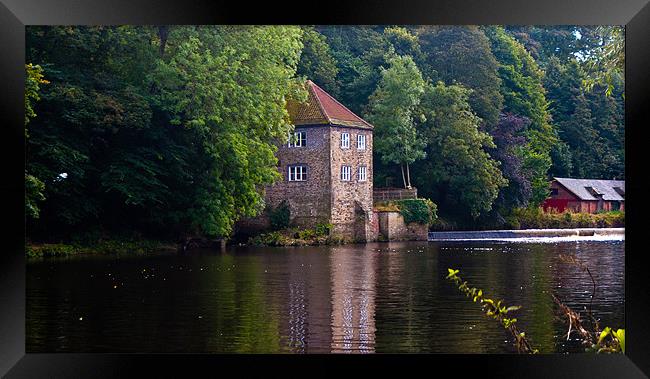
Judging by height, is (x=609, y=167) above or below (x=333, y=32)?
below

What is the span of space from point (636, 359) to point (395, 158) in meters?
31.3

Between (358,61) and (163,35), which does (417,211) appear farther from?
(163,35)

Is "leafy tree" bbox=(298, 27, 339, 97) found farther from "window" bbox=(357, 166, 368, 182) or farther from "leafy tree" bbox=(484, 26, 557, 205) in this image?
"leafy tree" bbox=(484, 26, 557, 205)

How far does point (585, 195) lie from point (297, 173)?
34.9 ft

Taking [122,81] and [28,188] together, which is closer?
[28,188]

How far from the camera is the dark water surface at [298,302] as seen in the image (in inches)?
430

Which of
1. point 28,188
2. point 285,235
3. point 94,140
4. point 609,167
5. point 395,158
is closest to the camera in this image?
point 28,188

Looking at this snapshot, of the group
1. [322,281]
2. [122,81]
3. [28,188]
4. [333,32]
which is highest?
[333,32]

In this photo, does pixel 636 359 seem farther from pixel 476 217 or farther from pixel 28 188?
pixel 476 217

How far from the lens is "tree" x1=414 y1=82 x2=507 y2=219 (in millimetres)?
39156

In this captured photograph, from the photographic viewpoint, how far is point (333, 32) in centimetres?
4016

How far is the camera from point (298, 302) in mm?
14812
